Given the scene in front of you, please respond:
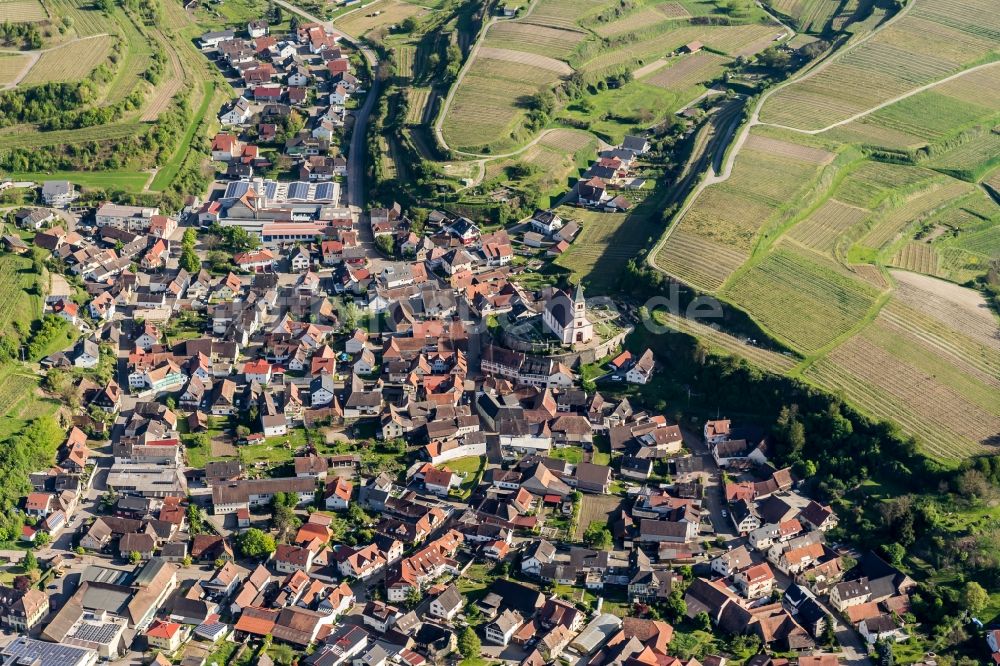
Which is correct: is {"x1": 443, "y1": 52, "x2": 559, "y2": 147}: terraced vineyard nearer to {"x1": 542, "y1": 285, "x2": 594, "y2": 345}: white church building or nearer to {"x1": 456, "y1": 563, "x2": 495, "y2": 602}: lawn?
{"x1": 542, "y1": 285, "x2": 594, "y2": 345}: white church building

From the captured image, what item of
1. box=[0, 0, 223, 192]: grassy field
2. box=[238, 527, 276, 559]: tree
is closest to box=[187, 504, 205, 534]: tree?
box=[238, 527, 276, 559]: tree

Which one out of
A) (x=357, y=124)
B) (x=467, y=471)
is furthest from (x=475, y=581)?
(x=357, y=124)

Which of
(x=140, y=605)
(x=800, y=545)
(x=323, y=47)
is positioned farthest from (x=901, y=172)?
(x=140, y=605)

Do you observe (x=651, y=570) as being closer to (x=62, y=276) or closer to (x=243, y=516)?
(x=243, y=516)

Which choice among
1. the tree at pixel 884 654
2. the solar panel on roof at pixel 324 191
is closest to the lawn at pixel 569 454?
the tree at pixel 884 654

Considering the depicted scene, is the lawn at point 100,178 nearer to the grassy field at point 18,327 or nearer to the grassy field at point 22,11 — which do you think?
the grassy field at point 18,327
